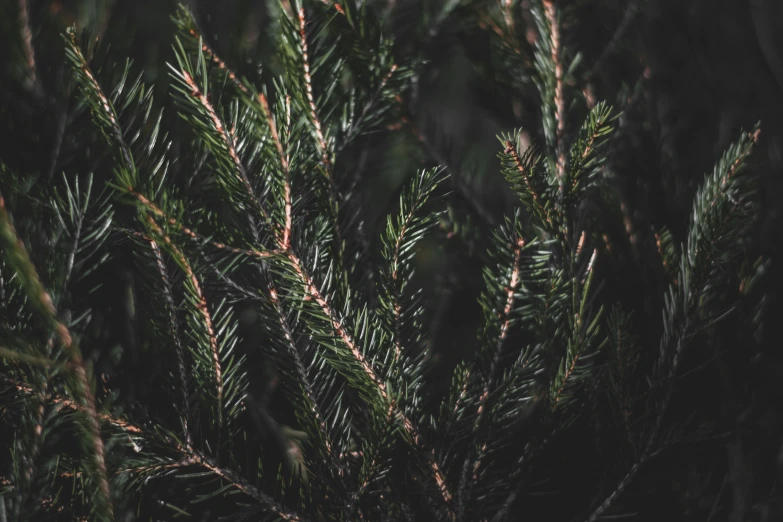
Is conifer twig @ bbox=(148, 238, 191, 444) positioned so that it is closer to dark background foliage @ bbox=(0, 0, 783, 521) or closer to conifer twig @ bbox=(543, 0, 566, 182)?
dark background foliage @ bbox=(0, 0, 783, 521)

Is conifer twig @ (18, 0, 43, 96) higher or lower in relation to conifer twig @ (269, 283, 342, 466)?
higher

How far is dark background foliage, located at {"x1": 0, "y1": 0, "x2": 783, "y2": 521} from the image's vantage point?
39cm

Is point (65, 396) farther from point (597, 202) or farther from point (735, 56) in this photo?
point (735, 56)

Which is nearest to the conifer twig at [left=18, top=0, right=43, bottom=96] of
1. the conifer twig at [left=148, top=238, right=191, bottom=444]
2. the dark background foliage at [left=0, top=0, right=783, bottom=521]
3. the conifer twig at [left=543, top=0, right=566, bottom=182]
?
the dark background foliage at [left=0, top=0, right=783, bottom=521]

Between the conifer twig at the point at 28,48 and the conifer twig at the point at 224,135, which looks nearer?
the conifer twig at the point at 224,135

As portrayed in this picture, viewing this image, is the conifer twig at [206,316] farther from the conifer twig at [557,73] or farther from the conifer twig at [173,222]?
the conifer twig at [557,73]

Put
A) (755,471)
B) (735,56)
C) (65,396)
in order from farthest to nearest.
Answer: (735,56) → (755,471) → (65,396)

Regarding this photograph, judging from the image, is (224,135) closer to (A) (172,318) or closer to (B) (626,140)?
(A) (172,318)

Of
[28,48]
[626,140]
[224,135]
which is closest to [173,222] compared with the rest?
[224,135]

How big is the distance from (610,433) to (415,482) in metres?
0.13

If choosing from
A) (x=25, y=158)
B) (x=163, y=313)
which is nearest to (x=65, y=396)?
(x=163, y=313)

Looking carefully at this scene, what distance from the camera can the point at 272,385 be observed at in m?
0.48

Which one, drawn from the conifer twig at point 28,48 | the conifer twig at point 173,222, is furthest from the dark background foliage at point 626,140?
the conifer twig at point 173,222

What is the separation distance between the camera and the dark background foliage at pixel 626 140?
0.39m
